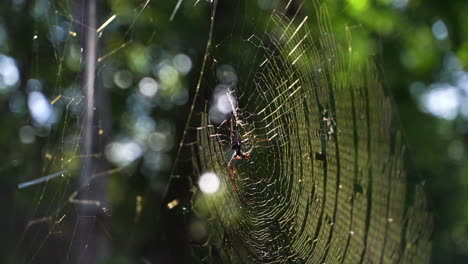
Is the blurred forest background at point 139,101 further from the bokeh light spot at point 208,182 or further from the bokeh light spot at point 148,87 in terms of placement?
the bokeh light spot at point 208,182

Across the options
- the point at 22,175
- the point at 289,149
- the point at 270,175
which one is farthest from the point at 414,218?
the point at 22,175

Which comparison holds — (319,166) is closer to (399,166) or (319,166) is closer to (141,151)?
(399,166)

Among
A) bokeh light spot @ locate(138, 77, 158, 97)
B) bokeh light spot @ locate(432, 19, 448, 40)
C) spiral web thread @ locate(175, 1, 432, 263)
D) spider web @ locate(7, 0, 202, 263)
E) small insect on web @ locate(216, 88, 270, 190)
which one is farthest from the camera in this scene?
bokeh light spot @ locate(138, 77, 158, 97)

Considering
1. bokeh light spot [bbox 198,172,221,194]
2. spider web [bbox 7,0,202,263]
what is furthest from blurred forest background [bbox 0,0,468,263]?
bokeh light spot [bbox 198,172,221,194]

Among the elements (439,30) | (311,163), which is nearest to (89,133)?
(311,163)

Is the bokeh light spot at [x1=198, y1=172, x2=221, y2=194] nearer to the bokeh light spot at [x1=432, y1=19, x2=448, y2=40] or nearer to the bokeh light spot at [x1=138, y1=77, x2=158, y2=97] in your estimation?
the bokeh light spot at [x1=432, y1=19, x2=448, y2=40]
